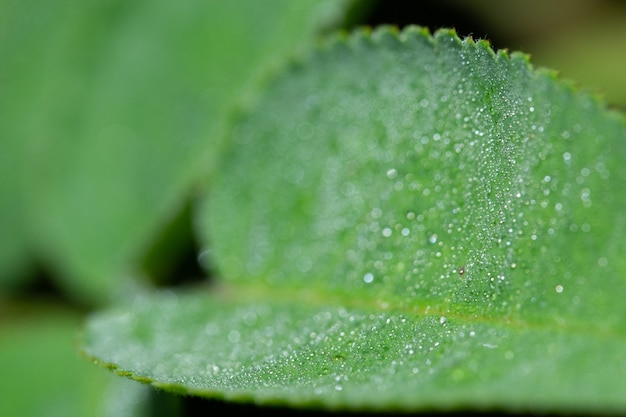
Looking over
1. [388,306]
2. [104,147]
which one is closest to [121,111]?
[104,147]

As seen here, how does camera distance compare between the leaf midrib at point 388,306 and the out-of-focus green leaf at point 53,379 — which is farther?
the out-of-focus green leaf at point 53,379

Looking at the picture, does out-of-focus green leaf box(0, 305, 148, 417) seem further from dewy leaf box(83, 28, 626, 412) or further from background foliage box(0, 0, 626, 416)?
dewy leaf box(83, 28, 626, 412)

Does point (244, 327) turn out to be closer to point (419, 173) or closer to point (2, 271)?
point (419, 173)

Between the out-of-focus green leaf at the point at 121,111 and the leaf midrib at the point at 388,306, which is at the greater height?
the out-of-focus green leaf at the point at 121,111

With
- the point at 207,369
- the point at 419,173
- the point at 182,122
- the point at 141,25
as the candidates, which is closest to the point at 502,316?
the point at 419,173

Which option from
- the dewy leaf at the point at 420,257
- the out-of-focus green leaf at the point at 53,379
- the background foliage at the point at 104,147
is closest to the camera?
the dewy leaf at the point at 420,257

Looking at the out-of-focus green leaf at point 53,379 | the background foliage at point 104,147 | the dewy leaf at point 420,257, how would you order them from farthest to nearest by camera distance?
the background foliage at point 104,147 → the out-of-focus green leaf at point 53,379 → the dewy leaf at point 420,257

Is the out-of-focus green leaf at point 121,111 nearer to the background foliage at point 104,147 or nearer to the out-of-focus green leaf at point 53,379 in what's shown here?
the background foliage at point 104,147

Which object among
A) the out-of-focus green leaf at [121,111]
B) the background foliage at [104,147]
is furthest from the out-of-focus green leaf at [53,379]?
the out-of-focus green leaf at [121,111]
